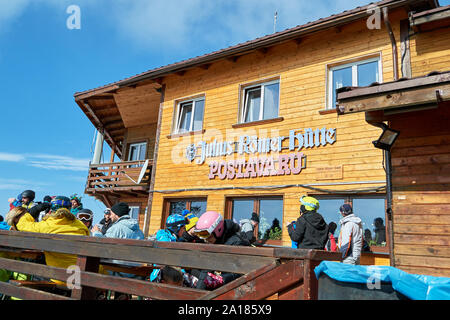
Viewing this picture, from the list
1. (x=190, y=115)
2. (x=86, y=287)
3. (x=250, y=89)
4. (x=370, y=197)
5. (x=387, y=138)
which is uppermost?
(x=250, y=89)

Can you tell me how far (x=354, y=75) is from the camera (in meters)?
8.49

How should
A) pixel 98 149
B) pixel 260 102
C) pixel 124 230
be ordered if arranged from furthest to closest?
pixel 98 149
pixel 260 102
pixel 124 230

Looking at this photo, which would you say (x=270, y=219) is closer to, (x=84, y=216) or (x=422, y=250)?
(x=422, y=250)

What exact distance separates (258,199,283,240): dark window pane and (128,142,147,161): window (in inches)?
343

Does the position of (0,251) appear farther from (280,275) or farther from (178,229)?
(280,275)

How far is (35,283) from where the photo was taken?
3768mm

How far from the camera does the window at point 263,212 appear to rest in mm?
8805

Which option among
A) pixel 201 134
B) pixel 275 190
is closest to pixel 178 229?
pixel 275 190

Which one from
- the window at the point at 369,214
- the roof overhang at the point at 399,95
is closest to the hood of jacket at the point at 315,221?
the roof overhang at the point at 399,95

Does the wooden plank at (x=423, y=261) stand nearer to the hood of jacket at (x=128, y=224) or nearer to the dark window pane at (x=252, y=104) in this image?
the hood of jacket at (x=128, y=224)

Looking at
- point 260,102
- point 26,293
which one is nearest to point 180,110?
point 260,102

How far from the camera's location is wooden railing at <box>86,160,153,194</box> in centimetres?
1344

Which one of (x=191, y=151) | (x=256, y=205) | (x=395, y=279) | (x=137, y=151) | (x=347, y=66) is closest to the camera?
(x=395, y=279)

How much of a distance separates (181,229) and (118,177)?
393 inches
